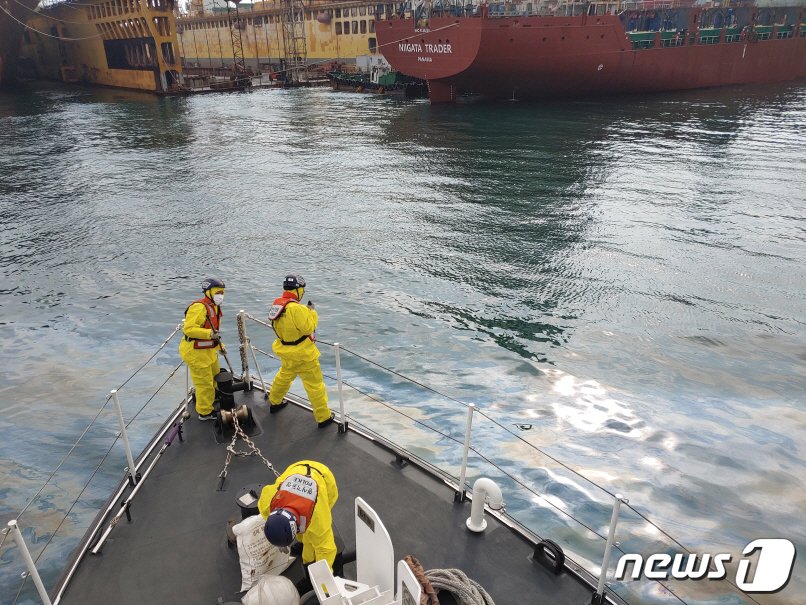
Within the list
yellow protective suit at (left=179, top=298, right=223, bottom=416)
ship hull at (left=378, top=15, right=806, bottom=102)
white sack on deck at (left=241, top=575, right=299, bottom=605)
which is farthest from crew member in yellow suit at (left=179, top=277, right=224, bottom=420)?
ship hull at (left=378, top=15, right=806, bottom=102)

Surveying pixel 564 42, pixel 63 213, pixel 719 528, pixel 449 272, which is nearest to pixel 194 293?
pixel 449 272

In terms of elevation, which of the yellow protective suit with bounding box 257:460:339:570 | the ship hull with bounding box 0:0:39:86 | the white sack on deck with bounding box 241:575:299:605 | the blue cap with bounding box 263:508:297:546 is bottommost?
the white sack on deck with bounding box 241:575:299:605

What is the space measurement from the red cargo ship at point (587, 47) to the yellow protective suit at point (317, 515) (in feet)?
124

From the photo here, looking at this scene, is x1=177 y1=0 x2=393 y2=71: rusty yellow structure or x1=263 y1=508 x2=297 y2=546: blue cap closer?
x1=263 y1=508 x2=297 y2=546: blue cap

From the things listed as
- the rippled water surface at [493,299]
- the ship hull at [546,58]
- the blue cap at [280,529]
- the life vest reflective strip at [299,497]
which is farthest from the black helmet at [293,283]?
the ship hull at [546,58]

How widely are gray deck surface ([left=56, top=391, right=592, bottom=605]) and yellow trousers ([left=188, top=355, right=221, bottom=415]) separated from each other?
0.42 metres

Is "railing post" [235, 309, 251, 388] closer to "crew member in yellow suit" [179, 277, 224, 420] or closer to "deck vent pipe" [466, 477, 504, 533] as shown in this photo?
"crew member in yellow suit" [179, 277, 224, 420]

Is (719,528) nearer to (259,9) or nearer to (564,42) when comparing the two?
(564,42)

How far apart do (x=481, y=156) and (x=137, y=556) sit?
25290 millimetres

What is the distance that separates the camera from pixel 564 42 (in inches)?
1531

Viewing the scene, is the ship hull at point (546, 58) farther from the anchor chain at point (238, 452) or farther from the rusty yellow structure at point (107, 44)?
the anchor chain at point (238, 452)

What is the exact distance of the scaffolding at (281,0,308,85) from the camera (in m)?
74.9

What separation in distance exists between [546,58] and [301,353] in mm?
39658

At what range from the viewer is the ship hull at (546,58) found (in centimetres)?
3741
